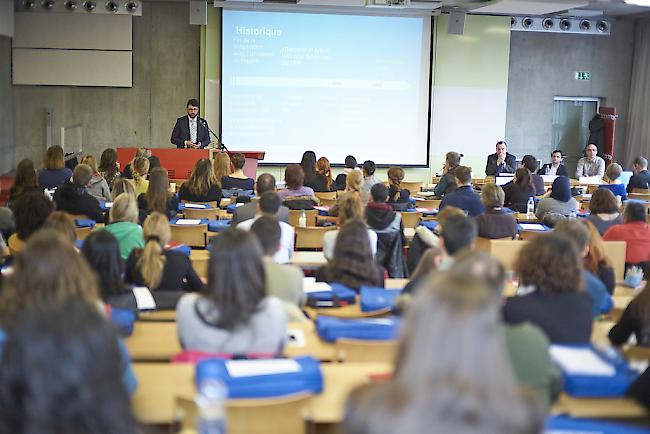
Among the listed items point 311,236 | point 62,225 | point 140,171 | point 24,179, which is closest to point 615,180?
point 311,236

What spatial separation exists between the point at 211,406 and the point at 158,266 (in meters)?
2.74

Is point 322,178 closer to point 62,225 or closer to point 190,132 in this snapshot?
point 190,132

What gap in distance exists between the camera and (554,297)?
388 centimetres

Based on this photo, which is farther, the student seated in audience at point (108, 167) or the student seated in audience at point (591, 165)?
the student seated in audience at point (591, 165)

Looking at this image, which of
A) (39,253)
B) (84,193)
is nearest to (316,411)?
(39,253)

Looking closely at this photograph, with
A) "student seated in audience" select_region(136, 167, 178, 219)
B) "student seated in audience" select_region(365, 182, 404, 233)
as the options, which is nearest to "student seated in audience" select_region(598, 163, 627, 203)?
"student seated in audience" select_region(365, 182, 404, 233)

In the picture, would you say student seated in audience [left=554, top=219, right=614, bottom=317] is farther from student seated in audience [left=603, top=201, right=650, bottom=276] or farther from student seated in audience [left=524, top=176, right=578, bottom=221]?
student seated in audience [left=524, top=176, right=578, bottom=221]

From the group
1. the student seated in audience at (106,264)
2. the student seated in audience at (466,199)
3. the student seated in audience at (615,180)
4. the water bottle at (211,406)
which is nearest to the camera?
the water bottle at (211,406)

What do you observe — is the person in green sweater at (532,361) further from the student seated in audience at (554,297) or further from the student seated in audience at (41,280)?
the student seated in audience at (41,280)

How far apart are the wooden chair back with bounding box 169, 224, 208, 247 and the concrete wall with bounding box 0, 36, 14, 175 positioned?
856 centimetres

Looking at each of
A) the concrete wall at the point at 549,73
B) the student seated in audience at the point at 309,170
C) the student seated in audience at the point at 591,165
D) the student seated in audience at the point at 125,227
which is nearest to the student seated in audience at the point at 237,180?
the student seated in audience at the point at 309,170

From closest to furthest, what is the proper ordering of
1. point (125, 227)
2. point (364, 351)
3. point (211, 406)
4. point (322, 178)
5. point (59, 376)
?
point (59, 376) → point (211, 406) → point (364, 351) → point (125, 227) → point (322, 178)

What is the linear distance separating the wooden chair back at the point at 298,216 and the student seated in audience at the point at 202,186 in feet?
3.43

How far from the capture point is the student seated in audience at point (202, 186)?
9.34 meters
